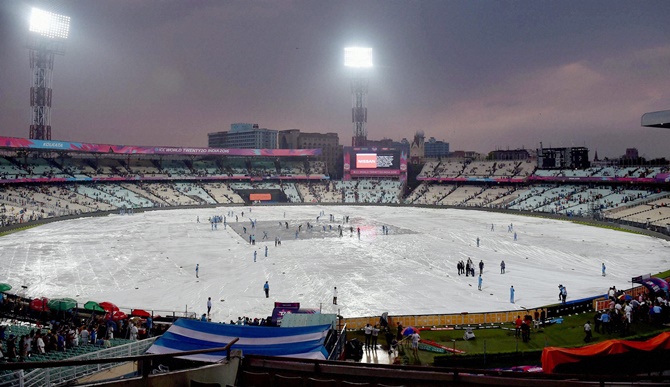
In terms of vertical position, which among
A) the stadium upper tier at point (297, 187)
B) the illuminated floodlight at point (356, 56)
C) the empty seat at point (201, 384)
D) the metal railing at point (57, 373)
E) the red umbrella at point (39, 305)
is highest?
the illuminated floodlight at point (356, 56)

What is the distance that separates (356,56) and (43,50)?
56.8m

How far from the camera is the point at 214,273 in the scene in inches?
1125

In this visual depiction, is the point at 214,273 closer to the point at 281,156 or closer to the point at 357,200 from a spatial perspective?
the point at 357,200

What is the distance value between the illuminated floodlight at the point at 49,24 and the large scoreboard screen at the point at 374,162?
5970 centimetres

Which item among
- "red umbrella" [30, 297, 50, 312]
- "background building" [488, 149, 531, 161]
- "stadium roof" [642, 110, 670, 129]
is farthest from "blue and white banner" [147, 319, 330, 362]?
"background building" [488, 149, 531, 161]

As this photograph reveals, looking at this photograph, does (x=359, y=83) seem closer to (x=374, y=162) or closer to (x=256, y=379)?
(x=374, y=162)

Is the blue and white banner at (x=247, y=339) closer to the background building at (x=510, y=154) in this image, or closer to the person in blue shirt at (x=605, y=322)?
the person in blue shirt at (x=605, y=322)

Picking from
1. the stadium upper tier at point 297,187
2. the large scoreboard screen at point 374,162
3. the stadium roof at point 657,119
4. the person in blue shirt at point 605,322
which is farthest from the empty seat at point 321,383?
the large scoreboard screen at point 374,162

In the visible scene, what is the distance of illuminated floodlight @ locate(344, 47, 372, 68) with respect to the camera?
93125 mm

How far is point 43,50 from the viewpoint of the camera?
6938 cm

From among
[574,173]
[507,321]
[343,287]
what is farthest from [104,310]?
[574,173]

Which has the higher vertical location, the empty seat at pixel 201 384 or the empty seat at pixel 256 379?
the empty seat at pixel 201 384

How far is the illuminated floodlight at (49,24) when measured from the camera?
66.1m

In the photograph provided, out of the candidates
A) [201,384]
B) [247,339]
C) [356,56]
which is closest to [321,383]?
[201,384]
